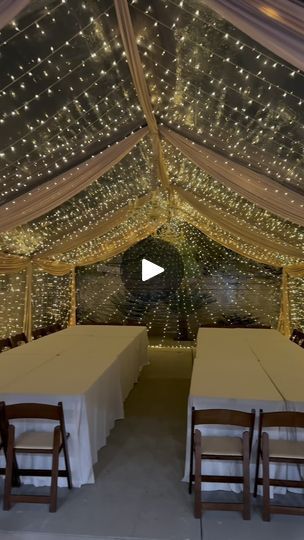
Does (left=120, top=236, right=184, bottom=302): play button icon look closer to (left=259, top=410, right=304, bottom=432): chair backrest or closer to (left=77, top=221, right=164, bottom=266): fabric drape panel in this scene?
(left=77, top=221, right=164, bottom=266): fabric drape panel

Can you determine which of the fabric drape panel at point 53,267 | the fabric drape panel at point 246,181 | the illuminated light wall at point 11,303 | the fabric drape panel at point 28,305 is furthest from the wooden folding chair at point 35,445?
the fabric drape panel at point 53,267

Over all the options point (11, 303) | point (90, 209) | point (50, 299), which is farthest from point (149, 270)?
point (90, 209)

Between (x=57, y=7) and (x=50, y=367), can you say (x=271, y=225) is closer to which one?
(x=50, y=367)

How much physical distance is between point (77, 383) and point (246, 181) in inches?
85.1

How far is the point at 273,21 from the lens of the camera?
1.64 meters

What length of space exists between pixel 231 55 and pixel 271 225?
3.51 meters

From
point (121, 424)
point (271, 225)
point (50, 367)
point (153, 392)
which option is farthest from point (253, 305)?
point (50, 367)

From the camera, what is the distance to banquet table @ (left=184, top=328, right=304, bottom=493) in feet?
9.45

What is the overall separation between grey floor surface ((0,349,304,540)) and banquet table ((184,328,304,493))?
295mm

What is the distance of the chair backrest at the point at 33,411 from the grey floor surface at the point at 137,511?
56 centimetres

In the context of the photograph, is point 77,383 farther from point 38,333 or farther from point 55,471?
point 38,333

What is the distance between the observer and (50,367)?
151 inches

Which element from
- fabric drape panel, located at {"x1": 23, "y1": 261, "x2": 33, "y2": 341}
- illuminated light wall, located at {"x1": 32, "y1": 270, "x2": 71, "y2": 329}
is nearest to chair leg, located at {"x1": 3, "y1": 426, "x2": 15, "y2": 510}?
fabric drape panel, located at {"x1": 23, "y1": 261, "x2": 33, "y2": 341}

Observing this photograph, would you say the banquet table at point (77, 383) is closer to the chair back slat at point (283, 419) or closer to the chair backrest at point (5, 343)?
the chair backrest at point (5, 343)
